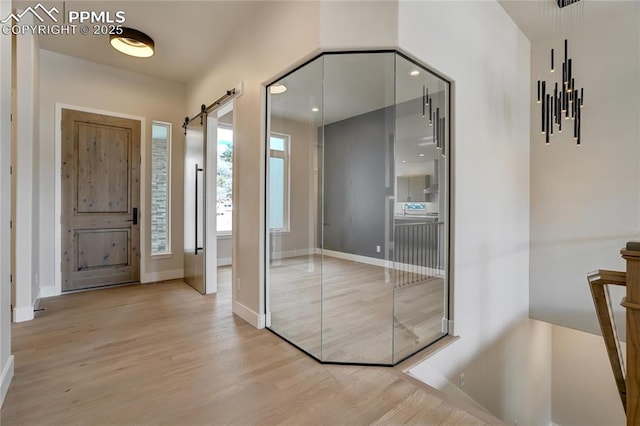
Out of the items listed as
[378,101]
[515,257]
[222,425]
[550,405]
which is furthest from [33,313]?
[550,405]

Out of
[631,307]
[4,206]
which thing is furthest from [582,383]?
[4,206]

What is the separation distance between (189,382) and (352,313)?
1802 millimetres

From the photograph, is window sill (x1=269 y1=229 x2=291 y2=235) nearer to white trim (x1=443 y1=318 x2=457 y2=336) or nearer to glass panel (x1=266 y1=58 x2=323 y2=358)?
glass panel (x1=266 y1=58 x2=323 y2=358)

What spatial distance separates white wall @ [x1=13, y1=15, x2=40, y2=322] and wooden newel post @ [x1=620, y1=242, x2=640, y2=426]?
4.73 m

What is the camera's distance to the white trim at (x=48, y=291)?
12.5 ft

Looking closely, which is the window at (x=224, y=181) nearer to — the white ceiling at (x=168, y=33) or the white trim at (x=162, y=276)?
the white trim at (x=162, y=276)

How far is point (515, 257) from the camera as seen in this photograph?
13.3 ft

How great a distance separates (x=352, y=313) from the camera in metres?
3.30

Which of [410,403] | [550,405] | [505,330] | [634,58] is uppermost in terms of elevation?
[634,58]

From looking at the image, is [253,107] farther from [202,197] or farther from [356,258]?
[356,258]

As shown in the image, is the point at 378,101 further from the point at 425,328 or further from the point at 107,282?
the point at 107,282

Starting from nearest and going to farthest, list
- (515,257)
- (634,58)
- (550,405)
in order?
A: (634,58)
(515,257)
(550,405)

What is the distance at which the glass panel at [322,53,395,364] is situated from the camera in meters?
2.64

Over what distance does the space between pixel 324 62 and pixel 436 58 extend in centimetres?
103
